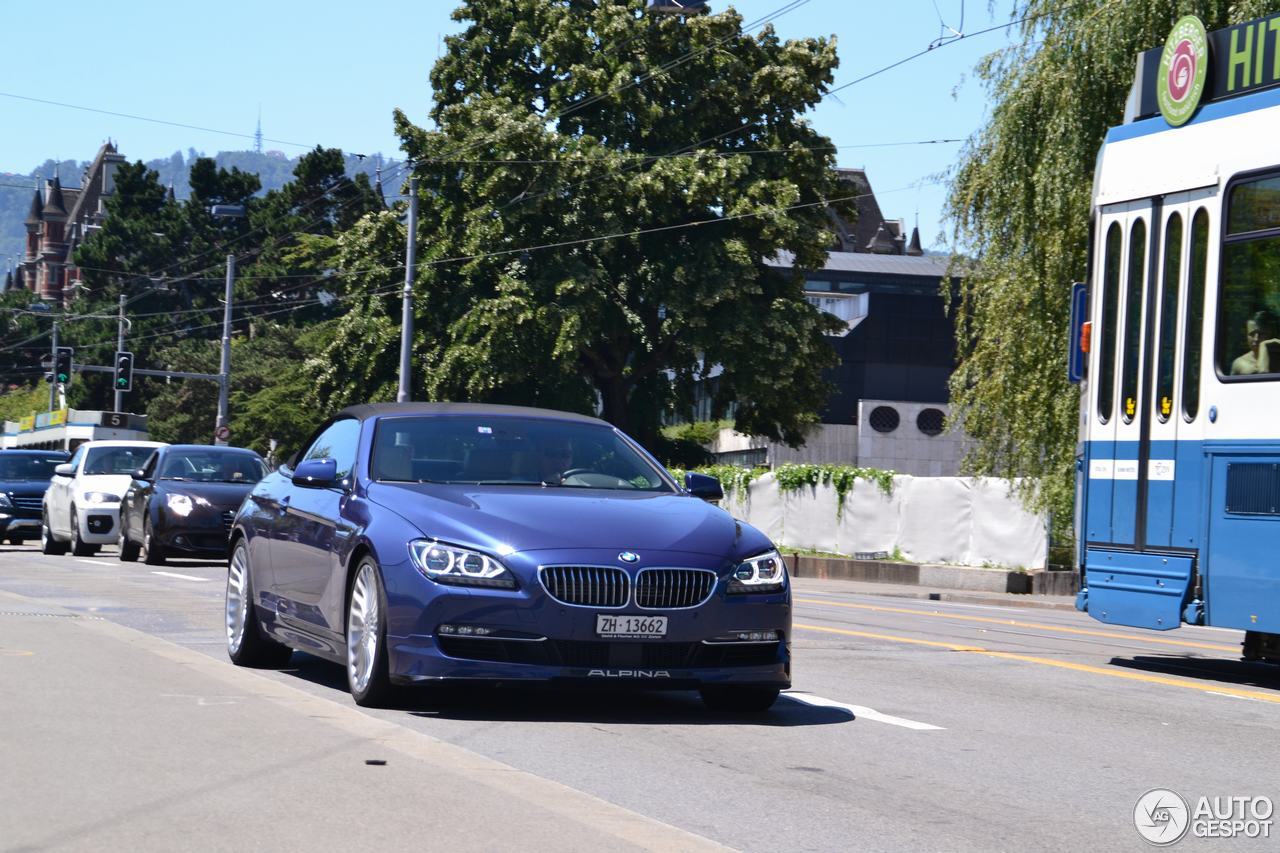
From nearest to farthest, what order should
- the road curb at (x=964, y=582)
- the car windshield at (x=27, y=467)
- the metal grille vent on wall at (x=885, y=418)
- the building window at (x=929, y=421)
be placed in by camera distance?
the road curb at (x=964, y=582), the car windshield at (x=27, y=467), the metal grille vent on wall at (x=885, y=418), the building window at (x=929, y=421)

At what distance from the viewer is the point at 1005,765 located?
8.02m

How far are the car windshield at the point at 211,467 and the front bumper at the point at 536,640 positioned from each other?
16.7 metres

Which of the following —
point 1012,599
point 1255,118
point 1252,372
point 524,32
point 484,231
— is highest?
point 524,32

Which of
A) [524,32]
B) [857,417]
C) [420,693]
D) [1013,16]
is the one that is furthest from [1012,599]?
[857,417]

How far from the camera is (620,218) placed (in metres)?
45.8

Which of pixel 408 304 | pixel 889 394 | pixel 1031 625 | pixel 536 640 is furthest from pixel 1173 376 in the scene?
pixel 889 394

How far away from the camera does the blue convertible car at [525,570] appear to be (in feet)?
28.7

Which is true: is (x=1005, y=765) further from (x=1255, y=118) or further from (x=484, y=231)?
(x=484, y=231)

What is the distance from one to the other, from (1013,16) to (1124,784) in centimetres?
2175

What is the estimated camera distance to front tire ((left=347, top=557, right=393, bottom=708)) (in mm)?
9008

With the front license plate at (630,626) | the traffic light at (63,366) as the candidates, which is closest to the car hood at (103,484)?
the front license plate at (630,626)

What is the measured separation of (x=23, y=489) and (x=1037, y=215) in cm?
1796

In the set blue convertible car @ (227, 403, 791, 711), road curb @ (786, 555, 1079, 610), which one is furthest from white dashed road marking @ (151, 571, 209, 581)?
blue convertible car @ (227, 403, 791, 711)

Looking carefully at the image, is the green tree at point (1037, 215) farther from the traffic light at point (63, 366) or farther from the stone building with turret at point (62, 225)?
the stone building with turret at point (62, 225)
